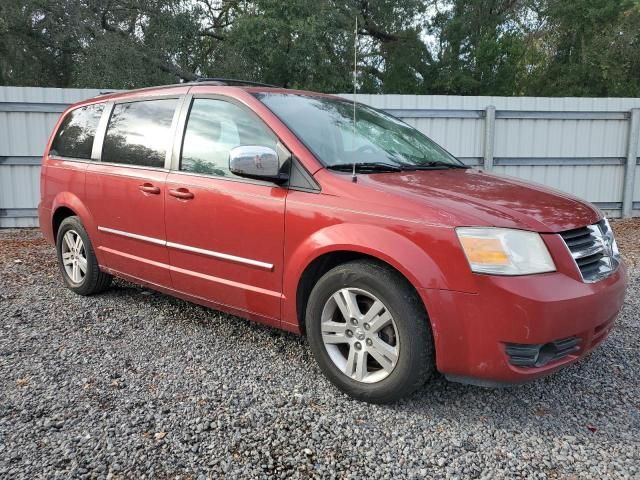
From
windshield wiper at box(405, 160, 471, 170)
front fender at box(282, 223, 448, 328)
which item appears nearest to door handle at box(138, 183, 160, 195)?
front fender at box(282, 223, 448, 328)

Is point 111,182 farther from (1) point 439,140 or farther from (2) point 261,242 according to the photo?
(1) point 439,140

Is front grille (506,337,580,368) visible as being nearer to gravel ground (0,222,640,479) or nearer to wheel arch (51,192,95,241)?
gravel ground (0,222,640,479)

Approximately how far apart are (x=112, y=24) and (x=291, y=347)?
1479 centimetres

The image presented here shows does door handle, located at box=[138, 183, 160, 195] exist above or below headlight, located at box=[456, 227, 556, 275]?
above

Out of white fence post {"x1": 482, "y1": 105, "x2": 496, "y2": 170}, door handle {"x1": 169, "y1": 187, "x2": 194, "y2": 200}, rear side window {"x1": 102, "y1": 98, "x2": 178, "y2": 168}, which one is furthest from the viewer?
white fence post {"x1": 482, "y1": 105, "x2": 496, "y2": 170}

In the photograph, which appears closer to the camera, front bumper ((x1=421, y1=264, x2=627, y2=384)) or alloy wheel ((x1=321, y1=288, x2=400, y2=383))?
front bumper ((x1=421, y1=264, x2=627, y2=384))

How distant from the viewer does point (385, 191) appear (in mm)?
2799

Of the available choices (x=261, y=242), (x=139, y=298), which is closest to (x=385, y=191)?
(x=261, y=242)

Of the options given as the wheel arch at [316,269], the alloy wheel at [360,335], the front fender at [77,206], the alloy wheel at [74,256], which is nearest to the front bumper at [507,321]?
the alloy wheel at [360,335]

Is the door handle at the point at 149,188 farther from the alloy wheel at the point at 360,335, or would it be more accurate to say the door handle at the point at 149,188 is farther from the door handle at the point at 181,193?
the alloy wheel at the point at 360,335

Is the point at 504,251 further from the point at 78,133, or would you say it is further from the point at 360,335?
the point at 78,133

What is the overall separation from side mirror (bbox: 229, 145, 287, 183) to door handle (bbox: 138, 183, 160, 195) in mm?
963

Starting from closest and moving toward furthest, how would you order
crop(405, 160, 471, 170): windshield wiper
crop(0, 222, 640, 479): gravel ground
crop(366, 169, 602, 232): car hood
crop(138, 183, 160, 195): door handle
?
crop(0, 222, 640, 479): gravel ground < crop(366, 169, 602, 232): car hood < crop(405, 160, 471, 170): windshield wiper < crop(138, 183, 160, 195): door handle

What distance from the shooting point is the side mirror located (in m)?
2.98
